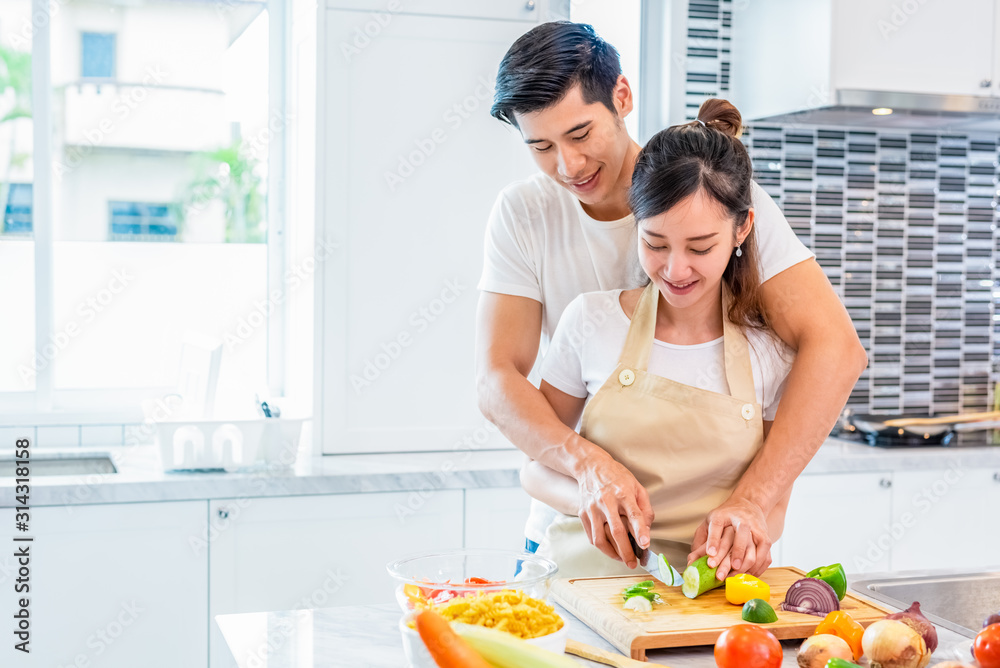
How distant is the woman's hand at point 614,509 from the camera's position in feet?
4.12

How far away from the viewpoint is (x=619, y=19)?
2.89 m

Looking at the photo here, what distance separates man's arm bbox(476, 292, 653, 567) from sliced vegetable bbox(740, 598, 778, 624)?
15 centimetres

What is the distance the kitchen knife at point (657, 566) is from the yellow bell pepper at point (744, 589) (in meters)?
0.07

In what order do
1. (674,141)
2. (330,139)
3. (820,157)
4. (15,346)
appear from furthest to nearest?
Answer: (820,157) → (15,346) → (330,139) → (674,141)

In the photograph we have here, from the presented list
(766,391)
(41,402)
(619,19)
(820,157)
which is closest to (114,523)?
(41,402)

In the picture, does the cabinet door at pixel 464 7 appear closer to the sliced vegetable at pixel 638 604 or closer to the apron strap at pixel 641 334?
the apron strap at pixel 641 334

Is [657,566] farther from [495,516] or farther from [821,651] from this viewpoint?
[495,516]

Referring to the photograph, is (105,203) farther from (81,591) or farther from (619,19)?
(619,19)

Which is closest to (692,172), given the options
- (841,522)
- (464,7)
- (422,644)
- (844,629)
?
(844,629)

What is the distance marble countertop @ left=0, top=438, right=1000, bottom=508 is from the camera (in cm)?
216

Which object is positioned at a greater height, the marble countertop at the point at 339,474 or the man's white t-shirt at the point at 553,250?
the man's white t-shirt at the point at 553,250

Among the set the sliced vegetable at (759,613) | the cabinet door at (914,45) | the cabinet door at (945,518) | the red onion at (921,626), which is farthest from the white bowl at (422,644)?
the cabinet door at (914,45)

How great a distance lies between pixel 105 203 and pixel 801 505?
Result: 6.97ft

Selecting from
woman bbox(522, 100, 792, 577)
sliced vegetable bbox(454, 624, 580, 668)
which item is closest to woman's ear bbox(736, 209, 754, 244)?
woman bbox(522, 100, 792, 577)
